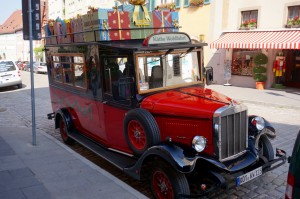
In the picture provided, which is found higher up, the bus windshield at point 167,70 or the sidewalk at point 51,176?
the bus windshield at point 167,70

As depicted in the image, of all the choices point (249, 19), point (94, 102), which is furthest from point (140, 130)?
point (249, 19)

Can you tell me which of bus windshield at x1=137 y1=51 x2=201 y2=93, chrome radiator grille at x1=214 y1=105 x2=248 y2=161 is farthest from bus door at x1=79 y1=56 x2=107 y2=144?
chrome radiator grille at x1=214 y1=105 x2=248 y2=161

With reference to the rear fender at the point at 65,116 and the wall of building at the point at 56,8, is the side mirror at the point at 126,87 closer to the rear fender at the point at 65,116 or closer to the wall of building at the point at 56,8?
the rear fender at the point at 65,116

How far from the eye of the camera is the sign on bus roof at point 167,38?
4.63 metres

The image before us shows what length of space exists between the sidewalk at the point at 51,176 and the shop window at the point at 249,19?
13.0 metres

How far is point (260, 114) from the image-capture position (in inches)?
391

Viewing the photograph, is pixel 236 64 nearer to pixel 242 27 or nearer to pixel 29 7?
pixel 242 27

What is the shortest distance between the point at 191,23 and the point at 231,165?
16631 mm

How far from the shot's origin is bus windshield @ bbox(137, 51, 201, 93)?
15.3 ft

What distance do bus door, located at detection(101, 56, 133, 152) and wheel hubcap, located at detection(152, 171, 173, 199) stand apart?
1023mm

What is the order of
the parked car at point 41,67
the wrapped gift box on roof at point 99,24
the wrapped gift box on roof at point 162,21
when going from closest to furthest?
the wrapped gift box on roof at point 99,24
the wrapped gift box on roof at point 162,21
the parked car at point 41,67

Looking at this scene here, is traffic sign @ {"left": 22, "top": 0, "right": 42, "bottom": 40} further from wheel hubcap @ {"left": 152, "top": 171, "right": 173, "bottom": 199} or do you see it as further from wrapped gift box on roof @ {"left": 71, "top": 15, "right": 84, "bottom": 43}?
wheel hubcap @ {"left": 152, "top": 171, "right": 173, "bottom": 199}

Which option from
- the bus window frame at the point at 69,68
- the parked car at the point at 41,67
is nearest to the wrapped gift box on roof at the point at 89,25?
the bus window frame at the point at 69,68

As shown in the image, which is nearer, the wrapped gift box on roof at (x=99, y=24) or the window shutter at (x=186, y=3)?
the wrapped gift box on roof at (x=99, y=24)
